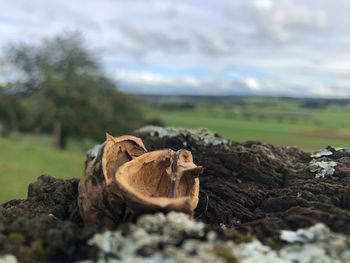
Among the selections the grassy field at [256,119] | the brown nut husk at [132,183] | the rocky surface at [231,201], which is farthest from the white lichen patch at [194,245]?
the grassy field at [256,119]

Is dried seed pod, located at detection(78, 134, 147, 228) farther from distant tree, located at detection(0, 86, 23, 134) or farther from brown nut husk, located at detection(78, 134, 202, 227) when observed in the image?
distant tree, located at detection(0, 86, 23, 134)

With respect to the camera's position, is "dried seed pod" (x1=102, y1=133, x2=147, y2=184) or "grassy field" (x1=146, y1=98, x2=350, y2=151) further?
"grassy field" (x1=146, y1=98, x2=350, y2=151)

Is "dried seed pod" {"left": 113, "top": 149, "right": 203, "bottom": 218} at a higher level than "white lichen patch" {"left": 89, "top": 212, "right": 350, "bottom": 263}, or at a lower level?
higher

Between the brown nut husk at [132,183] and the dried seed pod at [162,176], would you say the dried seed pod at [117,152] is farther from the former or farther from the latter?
the dried seed pod at [162,176]

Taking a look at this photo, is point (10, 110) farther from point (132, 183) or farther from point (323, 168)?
point (132, 183)

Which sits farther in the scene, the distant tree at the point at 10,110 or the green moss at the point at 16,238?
the distant tree at the point at 10,110

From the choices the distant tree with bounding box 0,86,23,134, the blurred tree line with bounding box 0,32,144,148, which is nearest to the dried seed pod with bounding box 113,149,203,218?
the blurred tree line with bounding box 0,32,144,148

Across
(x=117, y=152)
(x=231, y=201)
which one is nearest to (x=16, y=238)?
(x=117, y=152)

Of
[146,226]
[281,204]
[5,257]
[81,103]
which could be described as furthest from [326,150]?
[81,103]
